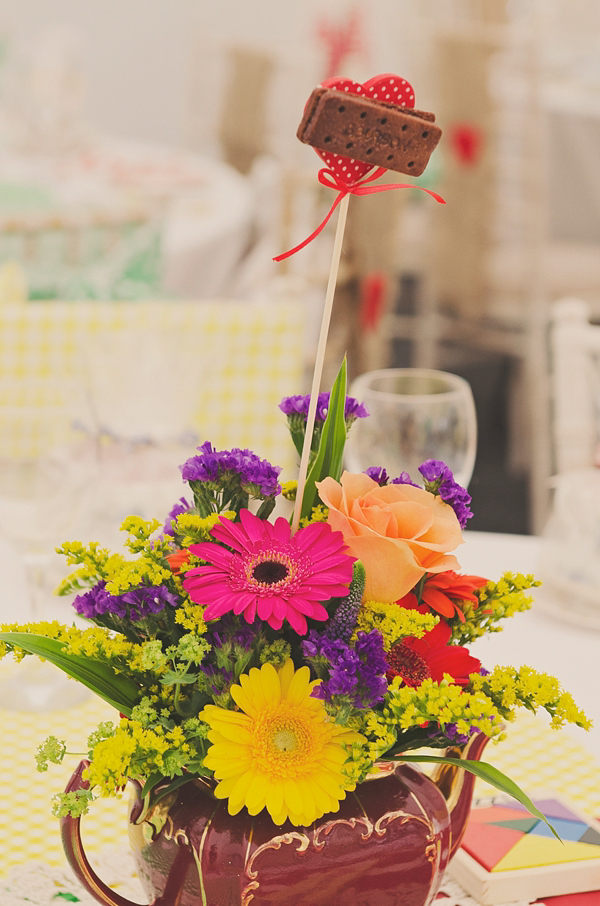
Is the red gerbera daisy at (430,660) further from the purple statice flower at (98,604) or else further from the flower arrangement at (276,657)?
the purple statice flower at (98,604)

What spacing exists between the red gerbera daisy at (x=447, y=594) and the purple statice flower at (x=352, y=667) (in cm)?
6

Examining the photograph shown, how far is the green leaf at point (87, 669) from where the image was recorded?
0.46 m

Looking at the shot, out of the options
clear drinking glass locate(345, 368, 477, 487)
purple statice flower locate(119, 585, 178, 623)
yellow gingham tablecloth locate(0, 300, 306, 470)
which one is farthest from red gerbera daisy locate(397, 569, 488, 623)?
yellow gingham tablecloth locate(0, 300, 306, 470)

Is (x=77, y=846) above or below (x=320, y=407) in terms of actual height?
below

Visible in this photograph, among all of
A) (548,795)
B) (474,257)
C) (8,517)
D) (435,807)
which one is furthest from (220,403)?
(474,257)

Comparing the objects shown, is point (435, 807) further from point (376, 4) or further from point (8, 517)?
point (376, 4)

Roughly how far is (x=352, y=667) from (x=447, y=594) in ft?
0.31

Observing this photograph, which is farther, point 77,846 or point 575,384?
point 575,384

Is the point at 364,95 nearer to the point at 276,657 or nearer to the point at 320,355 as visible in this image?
the point at 320,355

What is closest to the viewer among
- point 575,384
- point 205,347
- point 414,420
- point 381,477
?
point 381,477

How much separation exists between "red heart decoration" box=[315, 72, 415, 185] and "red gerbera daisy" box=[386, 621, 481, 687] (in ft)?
0.68

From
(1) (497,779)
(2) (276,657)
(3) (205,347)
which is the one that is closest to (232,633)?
(2) (276,657)

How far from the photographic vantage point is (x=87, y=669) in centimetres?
47

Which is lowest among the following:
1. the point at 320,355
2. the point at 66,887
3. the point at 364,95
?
the point at 66,887
